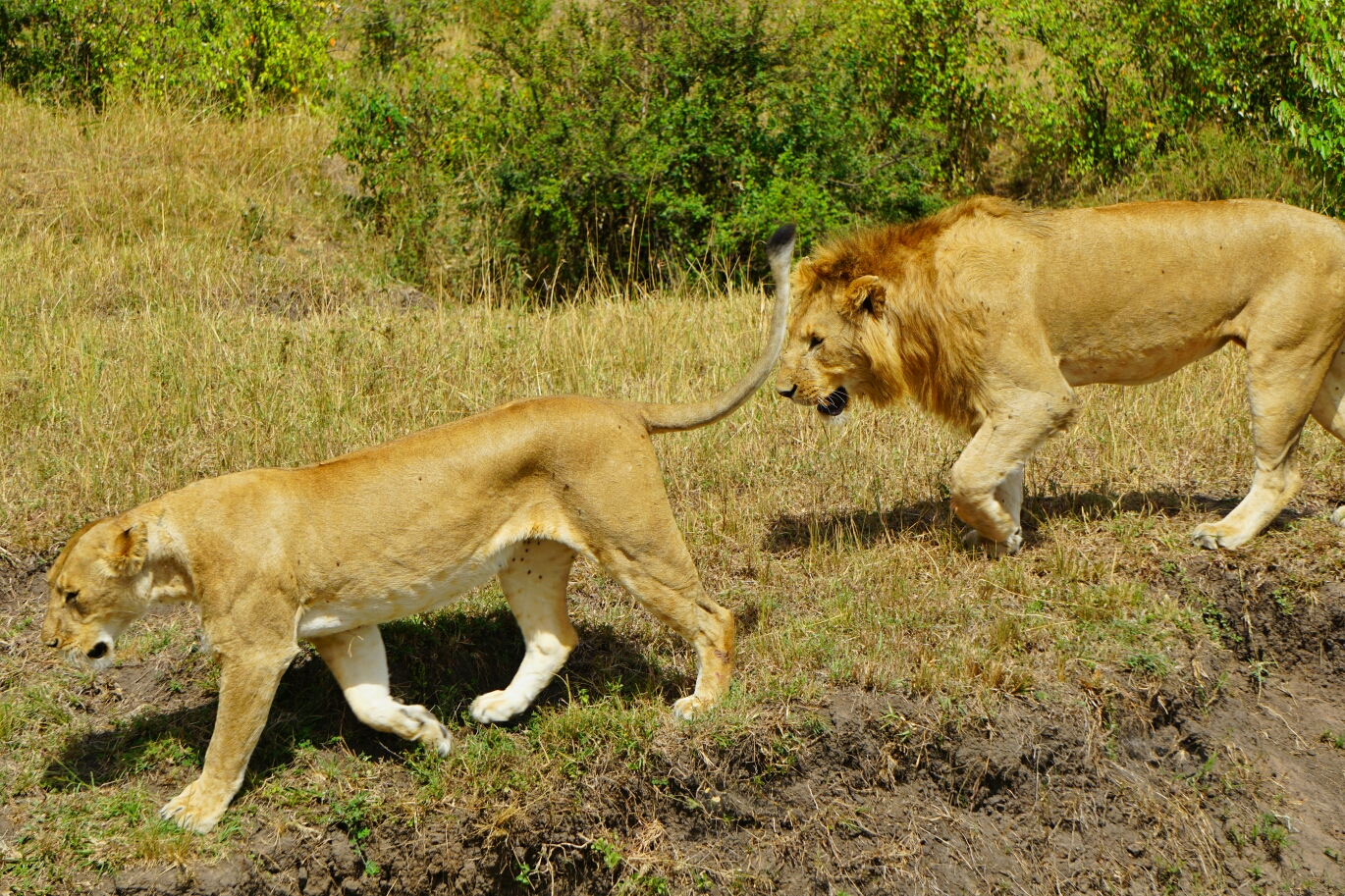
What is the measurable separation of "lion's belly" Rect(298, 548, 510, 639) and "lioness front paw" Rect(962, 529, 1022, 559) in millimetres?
2478

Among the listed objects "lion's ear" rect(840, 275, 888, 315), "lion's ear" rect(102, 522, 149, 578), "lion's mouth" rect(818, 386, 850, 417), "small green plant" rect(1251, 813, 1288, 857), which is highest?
"lion's ear" rect(840, 275, 888, 315)

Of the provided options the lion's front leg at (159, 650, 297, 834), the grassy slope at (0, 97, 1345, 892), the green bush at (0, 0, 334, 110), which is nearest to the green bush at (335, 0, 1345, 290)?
the grassy slope at (0, 97, 1345, 892)

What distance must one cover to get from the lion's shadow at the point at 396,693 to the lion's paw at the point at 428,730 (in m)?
0.14

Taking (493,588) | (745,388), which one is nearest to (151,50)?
(493,588)

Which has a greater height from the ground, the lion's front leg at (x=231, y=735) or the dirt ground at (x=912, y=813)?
the lion's front leg at (x=231, y=735)

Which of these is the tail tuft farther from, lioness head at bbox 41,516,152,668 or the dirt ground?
lioness head at bbox 41,516,152,668

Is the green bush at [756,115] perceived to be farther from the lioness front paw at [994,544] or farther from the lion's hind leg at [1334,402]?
the lion's hind leg at [1334,402]

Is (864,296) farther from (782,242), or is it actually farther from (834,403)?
(782,242)

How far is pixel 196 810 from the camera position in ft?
13.4

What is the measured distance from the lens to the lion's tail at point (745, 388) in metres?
4.55

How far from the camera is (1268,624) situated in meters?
5.59

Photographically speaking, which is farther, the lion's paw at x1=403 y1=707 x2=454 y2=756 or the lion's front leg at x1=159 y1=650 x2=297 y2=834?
the lion's paw at x1=403 y1=707 x2=454 y2=756

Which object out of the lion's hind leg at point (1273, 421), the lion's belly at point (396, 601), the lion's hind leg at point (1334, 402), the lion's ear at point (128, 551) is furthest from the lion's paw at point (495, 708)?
the lion's hind leg at point (1334, 402)

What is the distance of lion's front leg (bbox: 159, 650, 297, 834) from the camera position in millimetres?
4027
